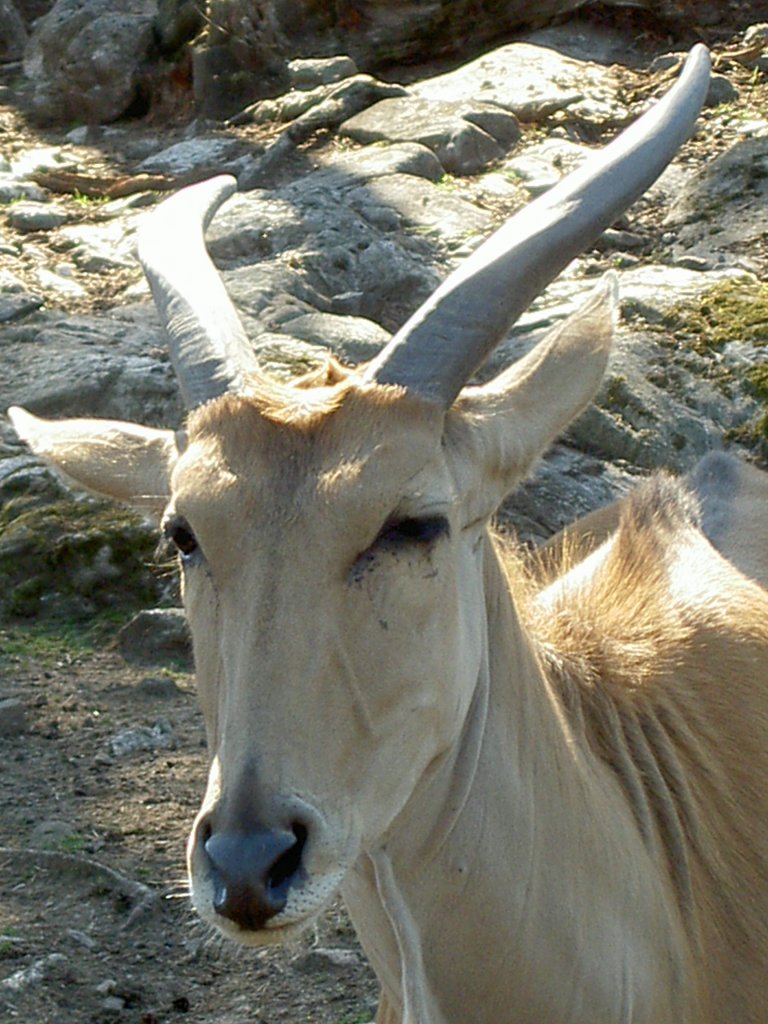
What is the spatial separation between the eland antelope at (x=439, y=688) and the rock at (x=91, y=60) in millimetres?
7155

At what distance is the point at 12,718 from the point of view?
4910 millimetres

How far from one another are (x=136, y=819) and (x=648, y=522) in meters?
1.63

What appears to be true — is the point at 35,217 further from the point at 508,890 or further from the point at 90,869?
the point at 508,890

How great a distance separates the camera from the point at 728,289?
6664mm

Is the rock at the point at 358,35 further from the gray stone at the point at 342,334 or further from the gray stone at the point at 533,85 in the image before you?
the gray stone at the point at 342,334

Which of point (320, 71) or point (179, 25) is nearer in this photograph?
point (320, 71)

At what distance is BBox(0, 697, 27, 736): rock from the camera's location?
4.89 meters

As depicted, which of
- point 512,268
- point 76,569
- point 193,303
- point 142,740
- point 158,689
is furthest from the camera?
point 76,569

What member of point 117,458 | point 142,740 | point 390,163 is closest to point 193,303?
point 117,458

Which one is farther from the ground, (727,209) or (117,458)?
(117,458)

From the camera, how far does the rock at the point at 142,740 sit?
479 centimetres

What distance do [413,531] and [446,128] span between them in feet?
19.5

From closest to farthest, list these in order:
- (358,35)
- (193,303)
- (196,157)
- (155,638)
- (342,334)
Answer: (193,303) → (155,638) → (342,334) → (196,157) → (358,35)

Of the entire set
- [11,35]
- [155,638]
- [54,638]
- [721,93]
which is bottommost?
[11,35]
